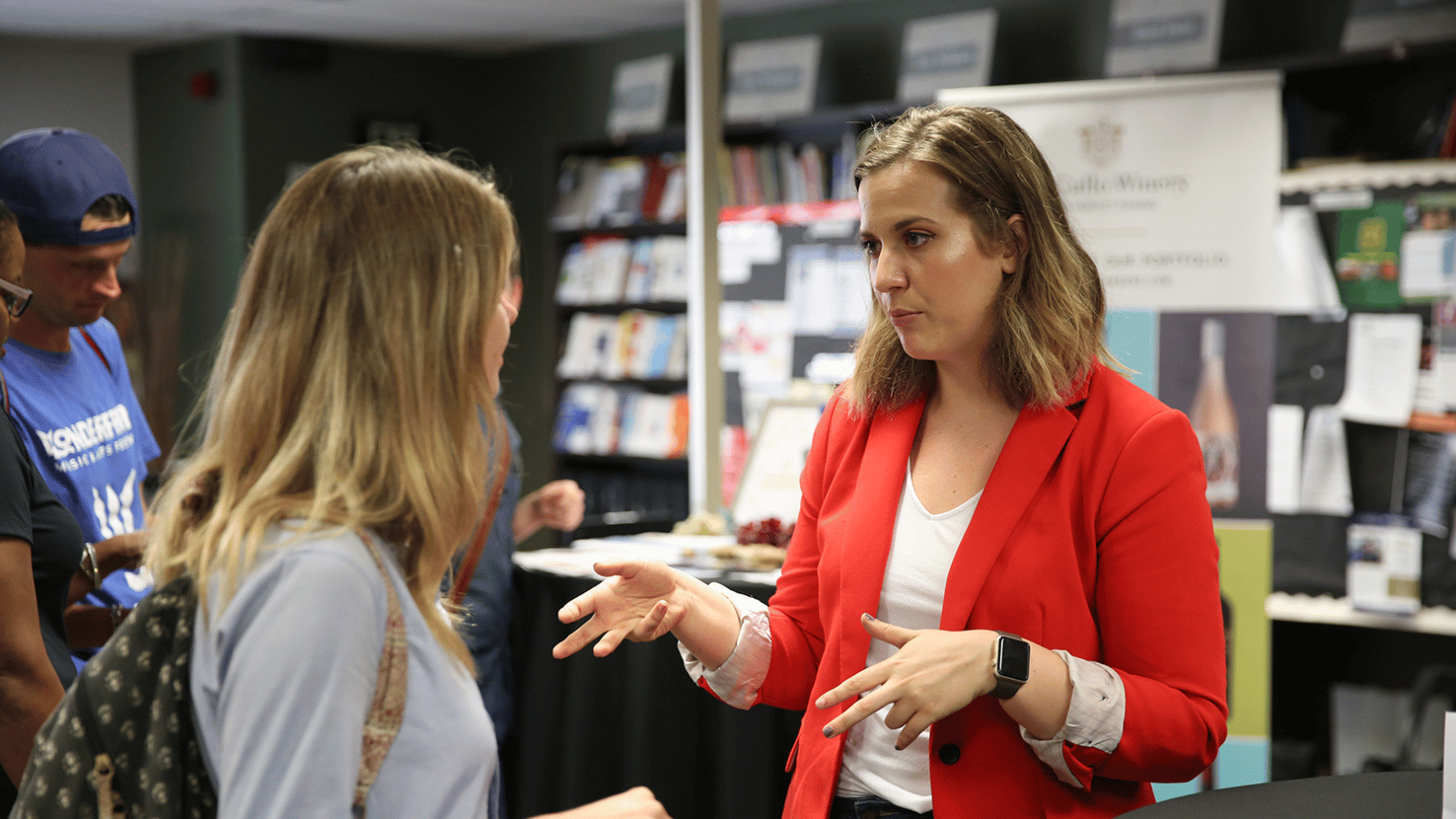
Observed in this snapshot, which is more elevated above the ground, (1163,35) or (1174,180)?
(1163,35)

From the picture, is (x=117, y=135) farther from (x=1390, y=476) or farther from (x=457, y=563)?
(x=1390, y=476)

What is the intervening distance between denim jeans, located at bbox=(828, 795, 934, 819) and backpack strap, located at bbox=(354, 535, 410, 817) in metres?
0.71

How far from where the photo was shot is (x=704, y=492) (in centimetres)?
365

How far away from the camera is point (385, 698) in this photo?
92 cm

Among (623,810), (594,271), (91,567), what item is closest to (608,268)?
(594,271)

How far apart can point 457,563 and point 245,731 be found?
173 cm

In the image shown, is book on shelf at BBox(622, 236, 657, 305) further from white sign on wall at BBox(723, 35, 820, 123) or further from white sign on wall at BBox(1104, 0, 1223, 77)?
white sign on wall at BBox(1104, 0, 1223, 77)

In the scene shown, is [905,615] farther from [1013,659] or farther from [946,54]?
[946,54]

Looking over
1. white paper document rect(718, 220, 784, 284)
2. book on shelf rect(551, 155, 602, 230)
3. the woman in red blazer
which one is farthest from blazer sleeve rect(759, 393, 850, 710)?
book on shelf rect(551, 155, 602, 230)

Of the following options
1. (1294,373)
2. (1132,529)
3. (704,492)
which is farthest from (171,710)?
(1294,373)

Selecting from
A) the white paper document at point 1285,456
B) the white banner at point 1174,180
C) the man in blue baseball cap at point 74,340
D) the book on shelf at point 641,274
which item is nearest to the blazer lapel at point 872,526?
the man in blue baseball cap at point 74,340

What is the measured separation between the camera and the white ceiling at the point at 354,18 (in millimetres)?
6070

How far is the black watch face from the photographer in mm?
1285

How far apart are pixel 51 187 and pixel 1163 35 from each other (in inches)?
167
